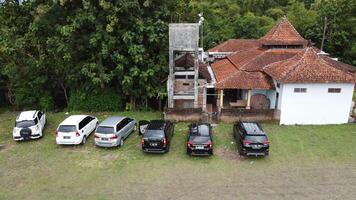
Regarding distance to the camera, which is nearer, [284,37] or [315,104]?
[315,104]

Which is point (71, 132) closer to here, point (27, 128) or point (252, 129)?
point (27, 128)

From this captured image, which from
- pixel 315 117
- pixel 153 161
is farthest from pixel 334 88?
pixel 153 161

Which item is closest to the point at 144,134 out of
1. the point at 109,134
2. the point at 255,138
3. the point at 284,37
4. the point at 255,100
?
the point at 109,134

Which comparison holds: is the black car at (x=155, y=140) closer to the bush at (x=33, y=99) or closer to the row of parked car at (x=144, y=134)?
the row of parked car at (x=144, y=134)

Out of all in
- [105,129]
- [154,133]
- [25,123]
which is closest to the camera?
[154,133]

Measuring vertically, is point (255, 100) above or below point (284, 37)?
below

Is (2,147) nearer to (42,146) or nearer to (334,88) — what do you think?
(42,146)

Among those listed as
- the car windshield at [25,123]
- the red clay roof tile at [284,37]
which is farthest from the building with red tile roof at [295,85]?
the car windshield at [25,123]
